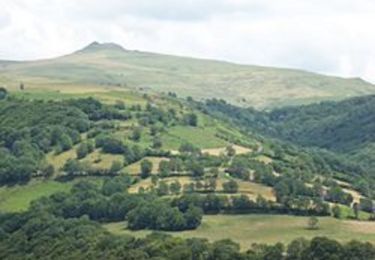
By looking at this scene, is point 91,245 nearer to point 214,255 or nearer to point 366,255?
point 214,255

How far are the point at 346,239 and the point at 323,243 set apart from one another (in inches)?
946

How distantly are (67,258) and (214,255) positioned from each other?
32278 mm

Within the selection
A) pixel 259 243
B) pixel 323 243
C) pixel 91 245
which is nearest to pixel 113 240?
pixel 91 245

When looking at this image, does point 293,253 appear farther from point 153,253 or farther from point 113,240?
point 113,240

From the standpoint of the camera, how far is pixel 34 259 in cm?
19538

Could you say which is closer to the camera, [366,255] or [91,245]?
[366,255]

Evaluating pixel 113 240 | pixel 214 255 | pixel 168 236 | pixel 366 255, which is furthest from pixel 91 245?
pixel 366 255

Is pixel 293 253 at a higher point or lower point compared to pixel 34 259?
higher

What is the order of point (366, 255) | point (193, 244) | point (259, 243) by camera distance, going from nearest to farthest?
point (366, 255), point (193, 244), point (259, 243)

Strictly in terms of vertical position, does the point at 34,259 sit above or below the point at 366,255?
below

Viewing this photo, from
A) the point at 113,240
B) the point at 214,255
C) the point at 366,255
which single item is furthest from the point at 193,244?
the point at 366,255

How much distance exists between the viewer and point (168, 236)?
7672 inches

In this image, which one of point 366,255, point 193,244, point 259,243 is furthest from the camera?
point 259,243

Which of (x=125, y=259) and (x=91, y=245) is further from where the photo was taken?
(x=91, y=245)
